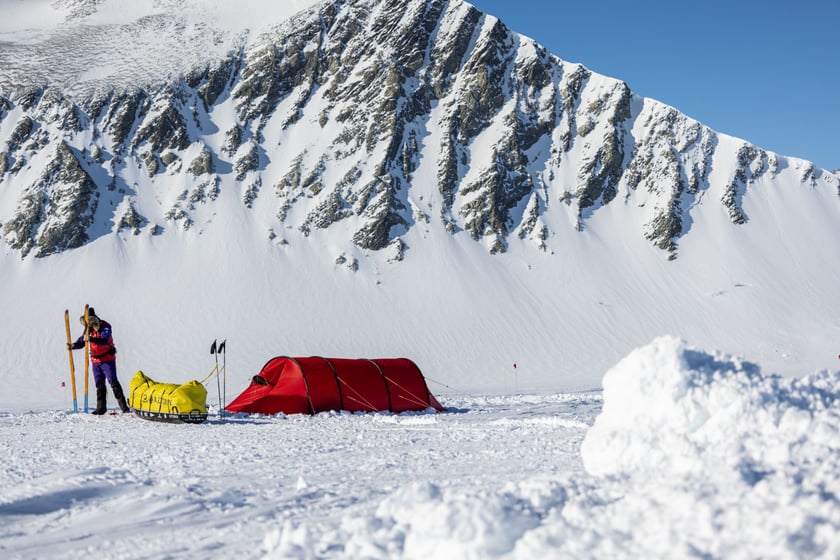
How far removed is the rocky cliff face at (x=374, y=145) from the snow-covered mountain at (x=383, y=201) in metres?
0.25

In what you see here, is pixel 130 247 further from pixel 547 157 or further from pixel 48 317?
pixel 547 157

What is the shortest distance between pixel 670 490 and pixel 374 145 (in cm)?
6106

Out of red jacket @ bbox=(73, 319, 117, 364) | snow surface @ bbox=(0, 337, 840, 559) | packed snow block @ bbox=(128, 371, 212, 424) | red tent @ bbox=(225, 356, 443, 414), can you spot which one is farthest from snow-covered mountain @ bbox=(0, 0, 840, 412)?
snow surface @ bbox=(0, 337, 840, 559)

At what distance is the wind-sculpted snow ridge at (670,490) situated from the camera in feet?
13.6

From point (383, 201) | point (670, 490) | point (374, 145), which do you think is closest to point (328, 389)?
point (670, 490)

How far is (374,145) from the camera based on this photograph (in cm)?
A: 6366

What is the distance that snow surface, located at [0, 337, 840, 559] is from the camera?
425 centimetres

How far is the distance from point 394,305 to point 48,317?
957 inches

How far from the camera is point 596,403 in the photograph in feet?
60.6

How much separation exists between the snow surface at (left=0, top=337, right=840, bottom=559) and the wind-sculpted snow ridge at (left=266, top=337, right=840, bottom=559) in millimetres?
13

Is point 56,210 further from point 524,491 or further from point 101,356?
point 524,491

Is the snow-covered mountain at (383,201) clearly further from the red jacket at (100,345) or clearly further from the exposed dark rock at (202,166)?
the red jacket at (100,345)

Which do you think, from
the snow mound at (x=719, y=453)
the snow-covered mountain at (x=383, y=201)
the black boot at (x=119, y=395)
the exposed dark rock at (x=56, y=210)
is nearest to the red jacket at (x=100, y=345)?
the black boot at (x=119, y=395)

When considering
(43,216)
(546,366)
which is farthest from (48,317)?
(546,366)
